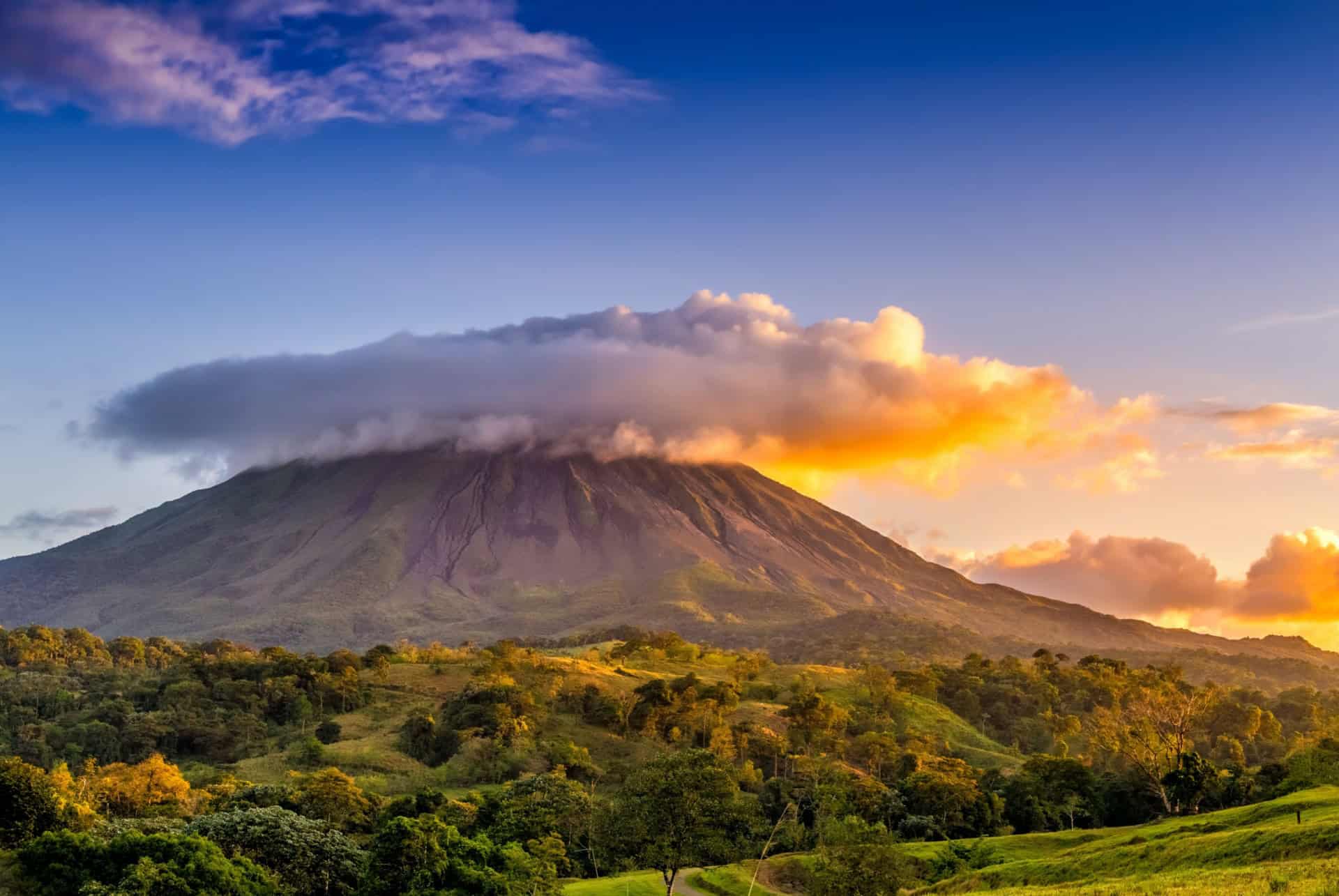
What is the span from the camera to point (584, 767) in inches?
3204

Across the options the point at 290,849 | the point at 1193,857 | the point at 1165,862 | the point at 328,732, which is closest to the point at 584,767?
the point at 328,732

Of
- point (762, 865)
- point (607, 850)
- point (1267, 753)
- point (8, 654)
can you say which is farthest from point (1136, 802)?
point (8, 654)

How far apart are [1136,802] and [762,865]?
26923mm

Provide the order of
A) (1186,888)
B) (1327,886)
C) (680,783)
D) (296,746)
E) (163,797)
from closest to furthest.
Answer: (1327,886) < (1186,888) < (680,783) < (163,797) < (296,746)

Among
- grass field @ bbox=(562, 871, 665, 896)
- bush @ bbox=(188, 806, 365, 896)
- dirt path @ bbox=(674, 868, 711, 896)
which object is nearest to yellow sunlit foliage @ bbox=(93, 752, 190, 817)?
bush @ bbox=(188, 806, 365, 896)

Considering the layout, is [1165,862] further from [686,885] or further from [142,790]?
[142,790]

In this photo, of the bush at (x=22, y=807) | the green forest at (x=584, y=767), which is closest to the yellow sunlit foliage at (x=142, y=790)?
the green forest at (x=584, y=767)

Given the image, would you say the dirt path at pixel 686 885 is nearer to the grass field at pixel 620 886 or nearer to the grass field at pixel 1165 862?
the grass field at pixel 1165 862

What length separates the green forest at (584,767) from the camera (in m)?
45.6

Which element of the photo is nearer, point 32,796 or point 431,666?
point 32,796

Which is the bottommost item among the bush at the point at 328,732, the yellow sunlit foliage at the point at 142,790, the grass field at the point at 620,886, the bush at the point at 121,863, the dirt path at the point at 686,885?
the dirt path at the point at 686,885

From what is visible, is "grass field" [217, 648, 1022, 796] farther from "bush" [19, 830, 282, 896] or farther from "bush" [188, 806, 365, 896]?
"bush" [19, 830, 282, 896]

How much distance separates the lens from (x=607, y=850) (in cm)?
5644

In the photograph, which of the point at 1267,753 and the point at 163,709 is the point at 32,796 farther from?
the point at 1267,753
